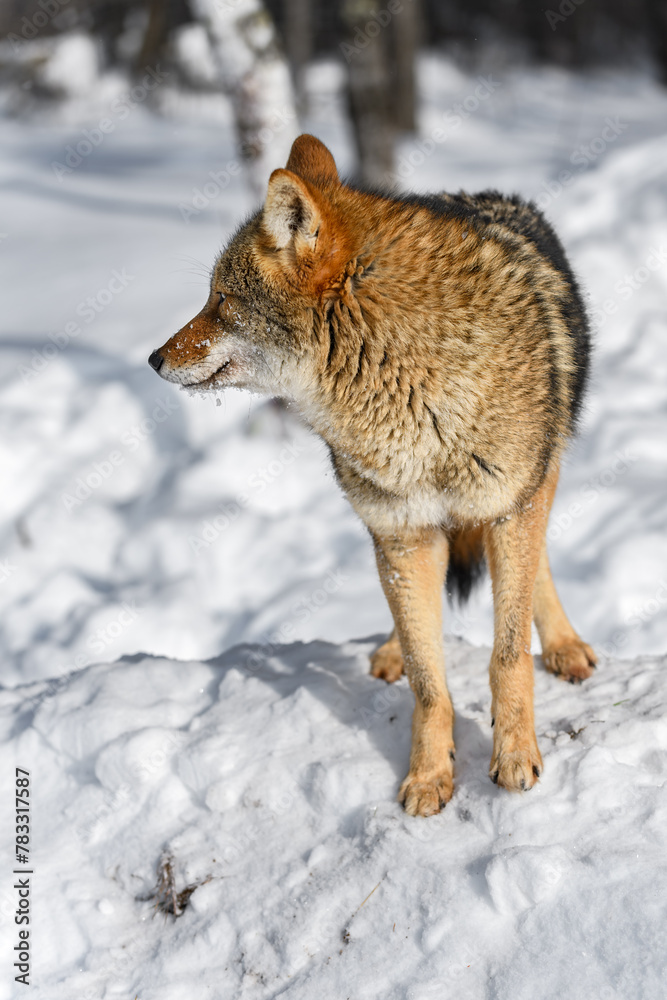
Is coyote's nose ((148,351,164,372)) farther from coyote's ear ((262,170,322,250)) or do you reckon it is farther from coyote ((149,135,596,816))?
coyote's ear ((262,170,322,250))

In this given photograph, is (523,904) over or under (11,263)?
under

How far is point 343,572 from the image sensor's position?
5160 mm

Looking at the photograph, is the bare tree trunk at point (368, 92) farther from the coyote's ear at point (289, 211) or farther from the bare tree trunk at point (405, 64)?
the coyote's ear at point (289, 211)

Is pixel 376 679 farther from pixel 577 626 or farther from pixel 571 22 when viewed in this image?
pixel 571 22

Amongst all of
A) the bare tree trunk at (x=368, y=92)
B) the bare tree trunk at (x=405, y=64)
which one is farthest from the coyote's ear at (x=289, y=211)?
the bare tree trunk at (x=405, y=64)

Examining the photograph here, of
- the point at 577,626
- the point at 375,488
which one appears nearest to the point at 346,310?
the point at 375,488

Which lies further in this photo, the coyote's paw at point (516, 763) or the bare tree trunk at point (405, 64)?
the bare tree trunk at point (405, 64)

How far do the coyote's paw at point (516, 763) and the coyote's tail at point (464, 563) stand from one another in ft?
2.65

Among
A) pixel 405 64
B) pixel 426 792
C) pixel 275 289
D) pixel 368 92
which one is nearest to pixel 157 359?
pixel 275 289

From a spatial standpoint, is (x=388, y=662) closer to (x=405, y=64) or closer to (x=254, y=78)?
(x=254, y=78)

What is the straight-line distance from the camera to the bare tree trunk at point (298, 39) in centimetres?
1652

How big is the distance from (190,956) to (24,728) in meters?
1.21

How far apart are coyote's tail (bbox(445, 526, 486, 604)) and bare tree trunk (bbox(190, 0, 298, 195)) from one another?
3846 mm

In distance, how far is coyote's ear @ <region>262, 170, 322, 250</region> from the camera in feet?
7.89
